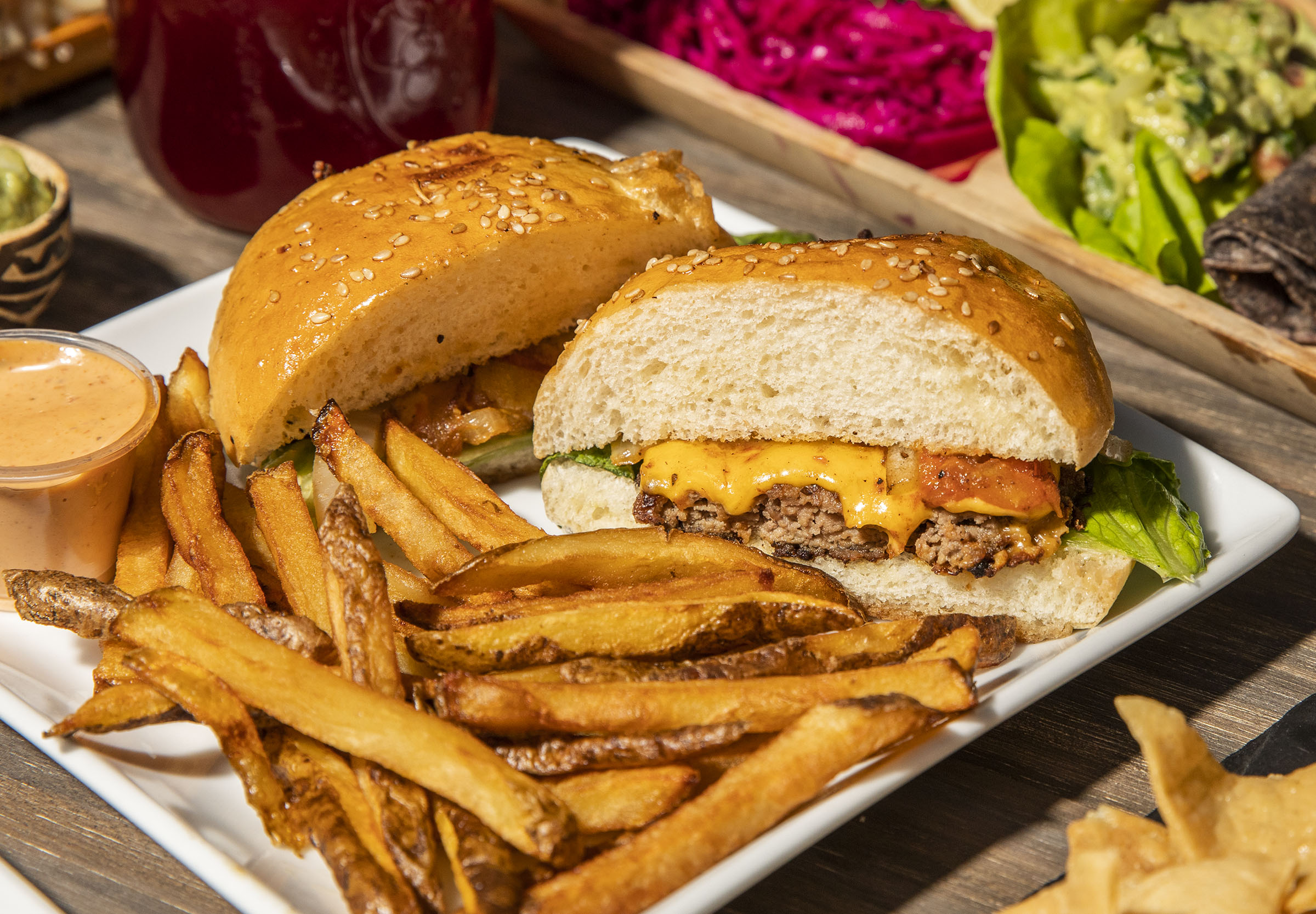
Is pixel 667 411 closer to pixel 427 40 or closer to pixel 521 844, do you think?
pixel 521 844

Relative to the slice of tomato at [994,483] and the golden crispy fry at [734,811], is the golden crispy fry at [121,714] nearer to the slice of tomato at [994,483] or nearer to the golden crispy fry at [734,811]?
the golden crispy fry at [734,811]

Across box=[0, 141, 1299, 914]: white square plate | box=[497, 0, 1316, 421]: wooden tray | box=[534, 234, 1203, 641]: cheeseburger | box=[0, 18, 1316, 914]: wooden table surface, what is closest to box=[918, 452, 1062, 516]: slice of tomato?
box=[534, 234, 1203, 641]: cheeseburger

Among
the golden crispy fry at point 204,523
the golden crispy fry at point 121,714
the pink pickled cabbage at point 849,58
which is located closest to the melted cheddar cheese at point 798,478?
the golden crispy fry at point 204,523

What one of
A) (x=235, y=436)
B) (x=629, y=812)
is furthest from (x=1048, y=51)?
(x=629, y=812)

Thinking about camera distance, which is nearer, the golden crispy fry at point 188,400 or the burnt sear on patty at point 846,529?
the burnt sear on patty at point 846,529

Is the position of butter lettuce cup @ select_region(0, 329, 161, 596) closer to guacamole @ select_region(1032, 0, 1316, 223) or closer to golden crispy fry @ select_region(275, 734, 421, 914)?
golden crispy fry @ select_region(275, 734, 421, 914)
